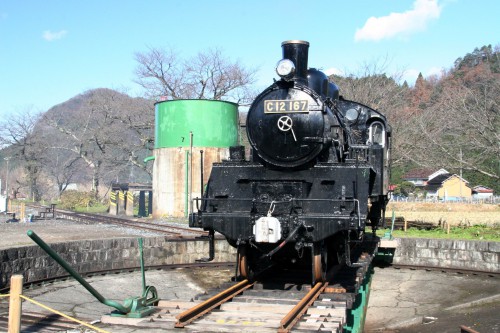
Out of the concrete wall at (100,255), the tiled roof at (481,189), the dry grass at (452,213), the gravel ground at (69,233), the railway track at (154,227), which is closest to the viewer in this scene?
the concrete wall at (100,255)

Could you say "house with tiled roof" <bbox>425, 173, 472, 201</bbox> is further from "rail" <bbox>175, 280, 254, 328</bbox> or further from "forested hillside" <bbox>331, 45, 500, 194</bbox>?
"rail" <bbox>175, 280, 254, 328</bbox>

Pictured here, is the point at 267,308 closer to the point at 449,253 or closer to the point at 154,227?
the point at 449,253

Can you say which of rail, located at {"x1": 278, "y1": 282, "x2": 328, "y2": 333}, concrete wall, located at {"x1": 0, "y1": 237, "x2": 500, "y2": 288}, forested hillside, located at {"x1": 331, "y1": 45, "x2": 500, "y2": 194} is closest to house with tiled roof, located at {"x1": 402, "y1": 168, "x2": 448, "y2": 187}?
forested hillside, located at {"x1": 331, "y1": 45, "x2": 500, "y2": 194}

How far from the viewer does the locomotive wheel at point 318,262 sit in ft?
25.7

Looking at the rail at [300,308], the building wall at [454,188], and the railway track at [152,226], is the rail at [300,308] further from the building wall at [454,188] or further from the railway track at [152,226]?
the building wall at [454,188]

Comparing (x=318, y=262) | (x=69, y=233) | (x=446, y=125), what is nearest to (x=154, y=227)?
(x=69, y=233)

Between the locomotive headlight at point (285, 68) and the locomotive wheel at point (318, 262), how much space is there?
266 cm

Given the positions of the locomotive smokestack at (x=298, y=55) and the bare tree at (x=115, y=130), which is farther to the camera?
the bare tree at (x=115, y=130)

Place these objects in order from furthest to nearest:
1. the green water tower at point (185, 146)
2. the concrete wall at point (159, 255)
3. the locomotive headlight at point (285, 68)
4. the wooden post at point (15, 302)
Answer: the green water tower at point (185, 146) < the concrete wall at point (159, 255) < the locomotive headlight at point (285, 68) < the wooden post at point (15, 302)

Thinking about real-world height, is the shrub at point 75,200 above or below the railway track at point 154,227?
above

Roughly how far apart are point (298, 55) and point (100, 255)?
22.3ft

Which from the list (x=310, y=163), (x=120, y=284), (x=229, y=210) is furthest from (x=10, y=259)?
(x=310, y=163)

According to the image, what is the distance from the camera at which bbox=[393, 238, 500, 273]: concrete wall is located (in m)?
14.5

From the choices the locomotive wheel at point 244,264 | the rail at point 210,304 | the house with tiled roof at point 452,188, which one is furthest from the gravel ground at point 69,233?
the house with tiled roof at point 452,188
